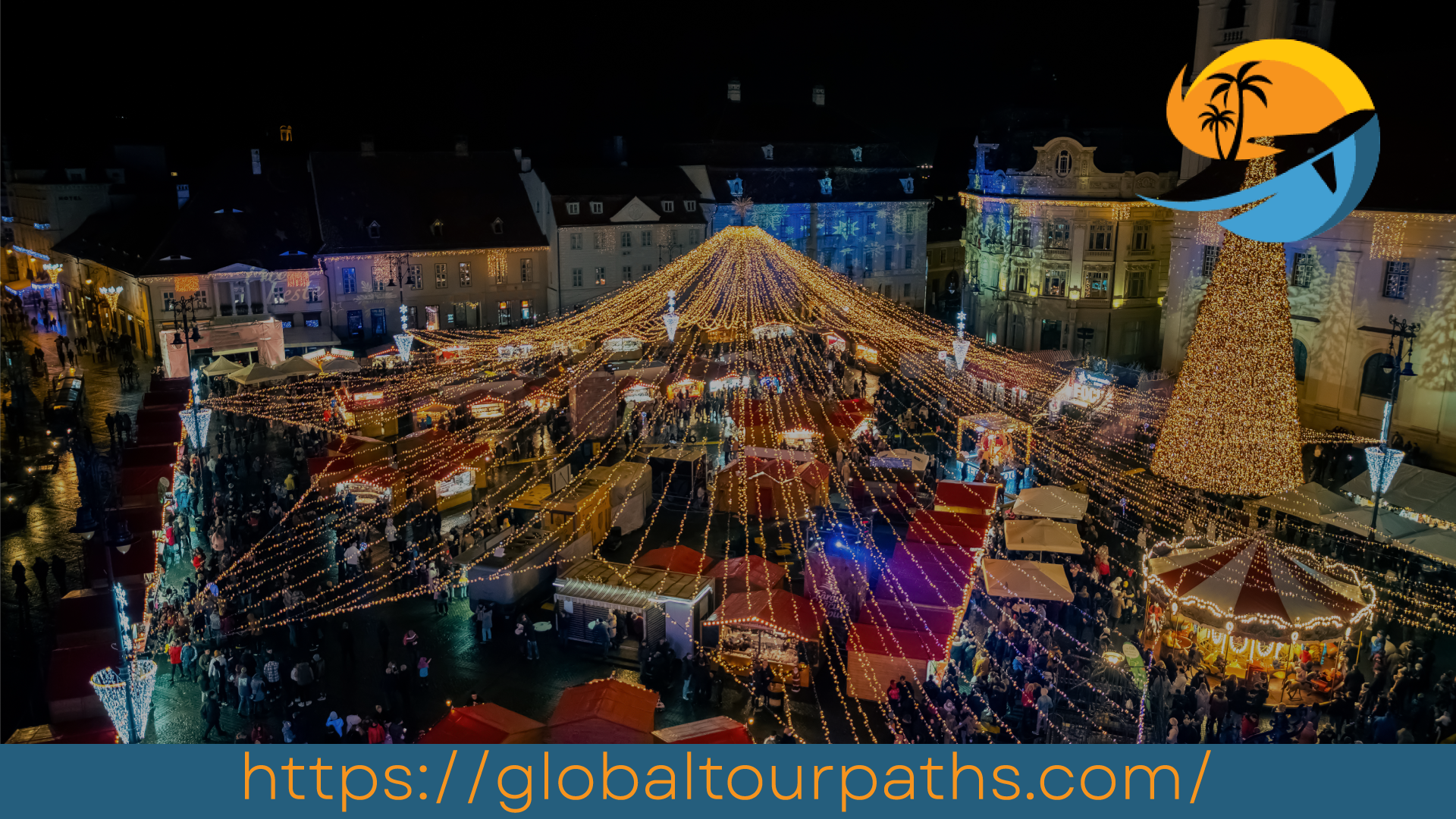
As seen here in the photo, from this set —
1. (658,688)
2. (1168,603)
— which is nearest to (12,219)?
(658,688)

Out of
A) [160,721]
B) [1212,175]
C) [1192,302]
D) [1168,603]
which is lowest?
[160,721]

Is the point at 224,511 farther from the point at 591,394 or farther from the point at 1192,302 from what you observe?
the point at 1192,302

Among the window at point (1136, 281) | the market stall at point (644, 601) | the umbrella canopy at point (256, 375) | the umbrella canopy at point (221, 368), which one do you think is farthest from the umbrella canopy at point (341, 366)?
the window at point (1136, 281)

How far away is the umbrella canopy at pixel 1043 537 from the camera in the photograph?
1922cm

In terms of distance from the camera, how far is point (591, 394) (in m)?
27.5

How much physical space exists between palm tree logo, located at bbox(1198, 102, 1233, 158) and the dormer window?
19.3 metres

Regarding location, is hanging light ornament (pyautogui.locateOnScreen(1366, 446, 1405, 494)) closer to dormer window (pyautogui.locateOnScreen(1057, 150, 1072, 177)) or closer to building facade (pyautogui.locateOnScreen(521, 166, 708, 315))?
dormer window (pyautogui.locateOnScreen(1057, 150, 1072, 177))

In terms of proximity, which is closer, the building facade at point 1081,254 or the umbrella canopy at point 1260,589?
the umbrella canopy at point 1260,589

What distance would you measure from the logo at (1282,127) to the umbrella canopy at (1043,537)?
6.31 metres

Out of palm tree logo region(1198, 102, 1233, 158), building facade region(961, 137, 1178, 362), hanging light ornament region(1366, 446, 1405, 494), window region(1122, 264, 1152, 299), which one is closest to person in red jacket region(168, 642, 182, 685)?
hanging light ornament region(1366, 446, 1405, 494)

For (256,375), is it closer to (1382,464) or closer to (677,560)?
(677,560)

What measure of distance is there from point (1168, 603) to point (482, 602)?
37.6 ft

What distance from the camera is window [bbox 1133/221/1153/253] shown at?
3903cm

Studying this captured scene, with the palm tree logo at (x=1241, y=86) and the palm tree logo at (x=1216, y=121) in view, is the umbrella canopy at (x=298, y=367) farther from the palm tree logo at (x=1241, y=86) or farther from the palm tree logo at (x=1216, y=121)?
the palm tree logo at (x=1241, y=86)
